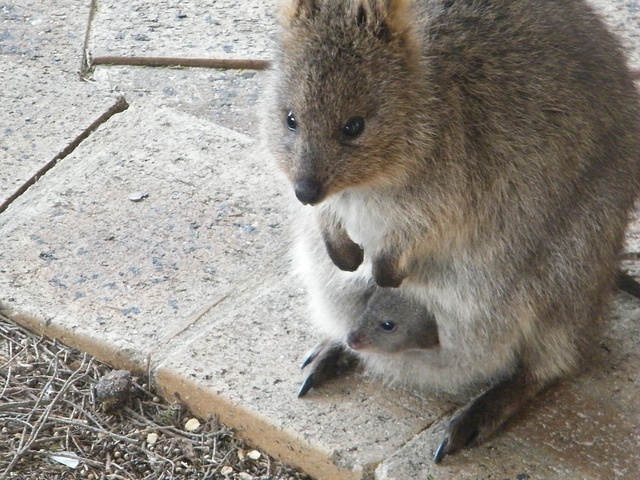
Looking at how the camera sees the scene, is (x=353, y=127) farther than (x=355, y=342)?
No

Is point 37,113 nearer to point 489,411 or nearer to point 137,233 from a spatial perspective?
point 137,233

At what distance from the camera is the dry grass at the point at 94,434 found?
3449 mm

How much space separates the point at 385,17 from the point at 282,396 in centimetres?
129

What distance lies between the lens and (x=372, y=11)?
304cm

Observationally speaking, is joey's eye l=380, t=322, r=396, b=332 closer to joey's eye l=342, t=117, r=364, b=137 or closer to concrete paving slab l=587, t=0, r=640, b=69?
joey's eye l=342, t=117, r=364, b=137

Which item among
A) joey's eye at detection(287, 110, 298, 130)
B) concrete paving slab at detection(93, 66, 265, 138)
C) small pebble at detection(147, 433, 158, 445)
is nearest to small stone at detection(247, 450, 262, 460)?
small pebble at detection(147, 433, 158, 445)

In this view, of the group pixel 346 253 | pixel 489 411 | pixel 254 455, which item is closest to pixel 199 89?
pixel 346 253

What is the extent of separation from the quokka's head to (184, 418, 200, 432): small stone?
970 mm

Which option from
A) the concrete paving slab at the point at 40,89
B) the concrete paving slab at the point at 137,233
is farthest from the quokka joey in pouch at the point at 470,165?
the concrete paving slab at the point at 40,89

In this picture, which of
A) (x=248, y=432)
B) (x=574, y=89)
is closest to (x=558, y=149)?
(x=574, y=89)

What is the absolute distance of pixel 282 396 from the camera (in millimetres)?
3562

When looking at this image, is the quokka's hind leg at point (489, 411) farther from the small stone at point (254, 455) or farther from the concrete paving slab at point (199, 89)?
the concrete paving slab at point (199, 89)

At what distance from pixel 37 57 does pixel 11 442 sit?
7.71 ft

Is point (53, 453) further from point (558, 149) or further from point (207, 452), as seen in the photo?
point (558, 149)
